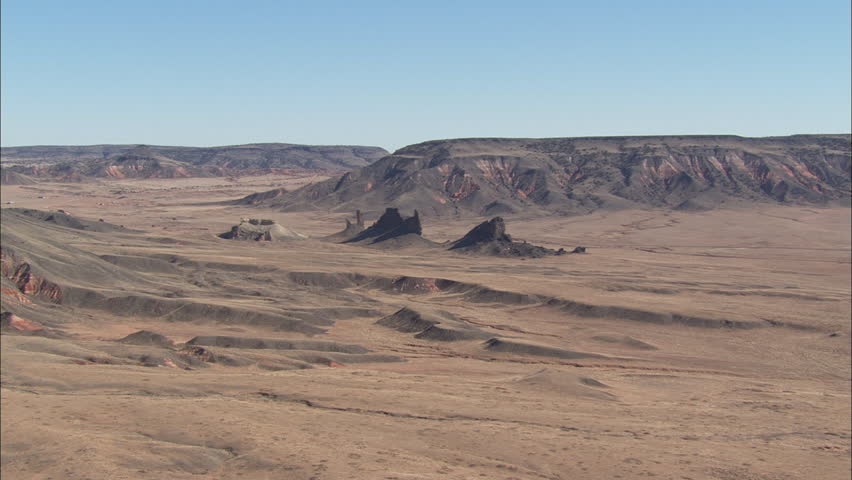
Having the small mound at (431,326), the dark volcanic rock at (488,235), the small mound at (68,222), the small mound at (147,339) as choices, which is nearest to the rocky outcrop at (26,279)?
the small mound at (147,339)

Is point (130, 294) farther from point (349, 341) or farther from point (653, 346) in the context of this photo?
point (653, 346)

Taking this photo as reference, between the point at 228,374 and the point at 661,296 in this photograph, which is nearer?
the point at 228,374

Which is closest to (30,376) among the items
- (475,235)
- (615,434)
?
(615,434)

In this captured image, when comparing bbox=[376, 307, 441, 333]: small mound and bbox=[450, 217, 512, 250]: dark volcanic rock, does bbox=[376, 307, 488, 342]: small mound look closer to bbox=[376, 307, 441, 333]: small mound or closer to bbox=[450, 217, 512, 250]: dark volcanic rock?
bbox=[376, 307, 441, 333]: small mound

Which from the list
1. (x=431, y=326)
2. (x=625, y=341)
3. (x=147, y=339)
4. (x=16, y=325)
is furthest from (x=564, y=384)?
(x=16, y=325)

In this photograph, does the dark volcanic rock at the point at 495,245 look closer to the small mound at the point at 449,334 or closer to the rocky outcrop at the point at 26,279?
the small mound at the point at 449,334

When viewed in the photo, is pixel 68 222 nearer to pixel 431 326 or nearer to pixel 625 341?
pixel 431 326
